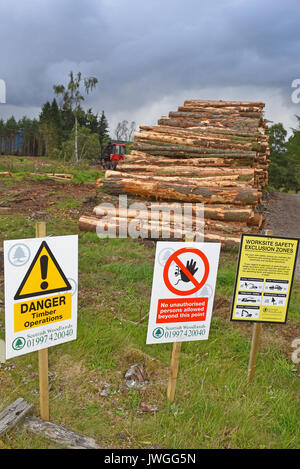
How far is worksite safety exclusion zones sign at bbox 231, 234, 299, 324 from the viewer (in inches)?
139

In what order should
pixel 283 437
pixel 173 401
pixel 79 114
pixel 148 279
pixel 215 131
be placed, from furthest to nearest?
pixel 79 114, pixel 215 131, pixel 148 279, pixel 173 401, pixel 283 437

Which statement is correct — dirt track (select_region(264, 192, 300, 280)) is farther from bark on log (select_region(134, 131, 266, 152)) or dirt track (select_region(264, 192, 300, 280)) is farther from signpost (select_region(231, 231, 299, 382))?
signpost (select_region(231, 231, 299, 382))

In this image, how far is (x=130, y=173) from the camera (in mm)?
11453

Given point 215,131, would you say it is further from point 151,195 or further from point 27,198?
point 27,198

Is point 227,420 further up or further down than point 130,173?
further down

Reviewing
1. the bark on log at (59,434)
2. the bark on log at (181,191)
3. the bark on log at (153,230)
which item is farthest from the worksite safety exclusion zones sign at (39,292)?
the bark on log at (181,191)

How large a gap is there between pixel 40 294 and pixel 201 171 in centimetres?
847

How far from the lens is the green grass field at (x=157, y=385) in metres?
2.98

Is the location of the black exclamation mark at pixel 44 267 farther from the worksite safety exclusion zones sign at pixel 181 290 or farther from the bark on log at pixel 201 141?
the bark on log at pixel 201 141

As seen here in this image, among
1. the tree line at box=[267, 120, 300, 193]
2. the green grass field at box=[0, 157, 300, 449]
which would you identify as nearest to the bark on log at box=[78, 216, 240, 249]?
the green grass field at box=[0, 157, 300, 449]

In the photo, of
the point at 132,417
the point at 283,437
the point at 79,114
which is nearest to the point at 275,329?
the point at 283,437

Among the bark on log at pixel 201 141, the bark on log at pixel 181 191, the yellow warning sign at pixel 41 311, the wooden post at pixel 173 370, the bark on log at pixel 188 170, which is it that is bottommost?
the wooden post at pixel 173 370

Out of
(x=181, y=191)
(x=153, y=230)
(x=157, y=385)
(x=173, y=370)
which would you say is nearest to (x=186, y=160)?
(x=181, y=191)

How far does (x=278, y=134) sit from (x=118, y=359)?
157 ft
